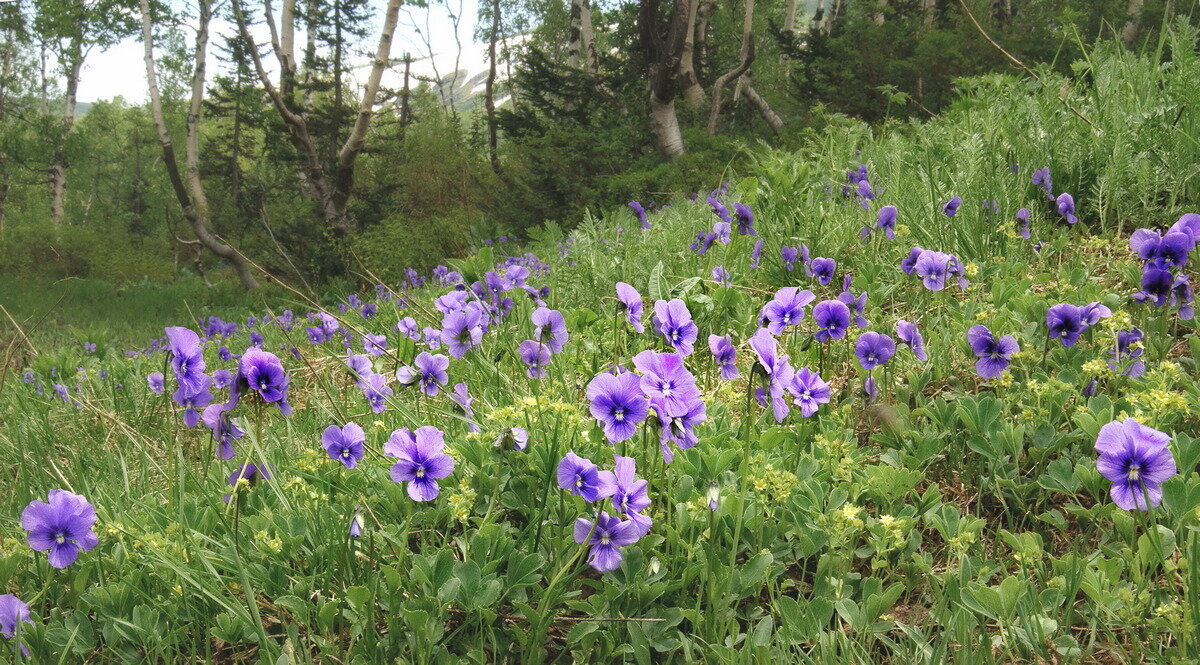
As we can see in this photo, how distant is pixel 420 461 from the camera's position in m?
1.55

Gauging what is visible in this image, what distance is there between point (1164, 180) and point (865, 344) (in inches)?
Answer: 72.9

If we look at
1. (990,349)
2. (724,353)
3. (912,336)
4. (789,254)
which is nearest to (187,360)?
(724,353)

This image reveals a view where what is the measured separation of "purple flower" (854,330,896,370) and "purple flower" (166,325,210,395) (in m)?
1.71

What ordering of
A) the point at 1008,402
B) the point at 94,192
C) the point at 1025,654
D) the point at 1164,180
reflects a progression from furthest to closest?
the point at 94,192, the point at 1164,180, the point at 1008,402, the point at 1025,654

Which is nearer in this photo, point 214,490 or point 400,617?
point 400,617

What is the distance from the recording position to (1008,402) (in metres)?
2.06

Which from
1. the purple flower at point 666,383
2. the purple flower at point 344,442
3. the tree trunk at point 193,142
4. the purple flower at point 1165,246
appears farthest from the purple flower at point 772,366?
the tree trunk at point 193,142

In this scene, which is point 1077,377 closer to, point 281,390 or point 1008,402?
point 1008,402

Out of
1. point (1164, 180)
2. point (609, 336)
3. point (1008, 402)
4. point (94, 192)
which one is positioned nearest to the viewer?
point (1008, 402)

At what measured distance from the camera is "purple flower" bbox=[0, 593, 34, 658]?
1.55 meters

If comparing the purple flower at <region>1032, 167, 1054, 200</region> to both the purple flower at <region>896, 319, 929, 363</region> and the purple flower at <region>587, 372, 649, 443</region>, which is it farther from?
the purple flower at <region>587, 372, 649, 443</region>

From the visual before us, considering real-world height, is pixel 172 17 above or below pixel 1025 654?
above

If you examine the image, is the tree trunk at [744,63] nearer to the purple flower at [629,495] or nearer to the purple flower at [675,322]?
the purple flower at [675,322]

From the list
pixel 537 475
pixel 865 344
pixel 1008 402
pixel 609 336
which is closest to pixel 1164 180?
pixel 1008 402
